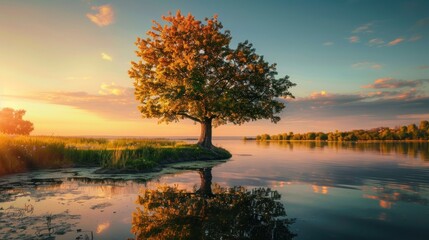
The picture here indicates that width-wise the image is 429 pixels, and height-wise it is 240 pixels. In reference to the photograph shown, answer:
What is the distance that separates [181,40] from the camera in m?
34.7

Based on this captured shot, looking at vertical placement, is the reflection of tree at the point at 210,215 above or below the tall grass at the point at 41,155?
below

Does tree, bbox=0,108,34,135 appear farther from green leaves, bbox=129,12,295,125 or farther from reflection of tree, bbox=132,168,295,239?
reflection of tree, bbox=132,168,295,239

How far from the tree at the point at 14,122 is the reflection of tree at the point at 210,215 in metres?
99.7

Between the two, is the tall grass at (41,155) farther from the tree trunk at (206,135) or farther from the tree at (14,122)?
the tree at (14,122)

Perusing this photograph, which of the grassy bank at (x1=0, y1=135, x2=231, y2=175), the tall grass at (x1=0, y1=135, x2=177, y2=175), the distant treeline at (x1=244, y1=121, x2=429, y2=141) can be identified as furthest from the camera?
the distant treeline at (x1=244, y1=121, x2=429, y2=141)

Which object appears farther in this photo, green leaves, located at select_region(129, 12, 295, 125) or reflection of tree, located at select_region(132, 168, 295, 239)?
green leaves, located at select_region(129, 12, 295, 125)

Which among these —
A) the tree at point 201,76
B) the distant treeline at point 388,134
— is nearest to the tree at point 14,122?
the tree at point 201,76

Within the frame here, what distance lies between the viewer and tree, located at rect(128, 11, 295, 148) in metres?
33.5

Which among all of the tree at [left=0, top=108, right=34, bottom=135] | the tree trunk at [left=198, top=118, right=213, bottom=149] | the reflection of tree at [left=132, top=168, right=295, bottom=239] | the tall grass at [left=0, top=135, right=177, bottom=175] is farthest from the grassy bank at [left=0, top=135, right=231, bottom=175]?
the tree at [left=0, top=108, right=34, bottom=135]

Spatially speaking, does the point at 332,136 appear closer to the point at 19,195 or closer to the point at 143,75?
the point at 143,75

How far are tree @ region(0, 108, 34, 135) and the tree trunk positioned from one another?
8042cm

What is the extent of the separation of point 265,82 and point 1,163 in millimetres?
29688

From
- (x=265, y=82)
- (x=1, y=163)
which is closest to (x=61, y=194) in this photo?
(x=1, y=163)

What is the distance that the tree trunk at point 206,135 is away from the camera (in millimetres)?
38531
